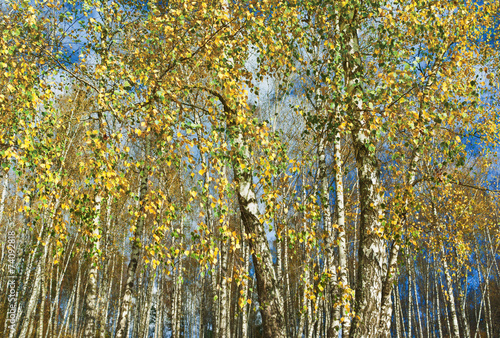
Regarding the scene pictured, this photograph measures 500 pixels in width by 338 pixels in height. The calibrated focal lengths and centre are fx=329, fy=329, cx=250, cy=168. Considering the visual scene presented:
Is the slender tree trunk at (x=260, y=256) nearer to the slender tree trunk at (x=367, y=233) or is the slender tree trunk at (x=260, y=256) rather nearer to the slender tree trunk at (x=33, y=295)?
the slender tree trunk at (x=367, y=233)

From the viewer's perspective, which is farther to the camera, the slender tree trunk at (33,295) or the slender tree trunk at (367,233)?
the slender tree trunk at (33,295)

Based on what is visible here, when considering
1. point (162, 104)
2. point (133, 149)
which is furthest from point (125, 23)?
point (133, 149)

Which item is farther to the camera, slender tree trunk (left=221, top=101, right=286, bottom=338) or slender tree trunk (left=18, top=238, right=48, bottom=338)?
slender tree trunk (left=18, top=238, right=48, bottom=338)

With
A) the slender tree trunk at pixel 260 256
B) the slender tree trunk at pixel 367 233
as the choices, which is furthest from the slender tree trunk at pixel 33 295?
the slender tree trunk at pixel 367 233

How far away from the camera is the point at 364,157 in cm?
504

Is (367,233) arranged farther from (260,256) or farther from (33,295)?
(33,295)

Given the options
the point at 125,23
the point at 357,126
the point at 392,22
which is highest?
the point at 125,23

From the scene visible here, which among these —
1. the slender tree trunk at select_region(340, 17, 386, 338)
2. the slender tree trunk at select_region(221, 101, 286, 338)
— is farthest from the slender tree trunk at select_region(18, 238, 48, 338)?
the slender tree trunk at select_region(340, 17, 386, 338)

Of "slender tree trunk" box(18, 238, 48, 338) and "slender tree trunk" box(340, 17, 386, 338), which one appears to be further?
"slender tree trunk" box(18, 238, 48, 338)

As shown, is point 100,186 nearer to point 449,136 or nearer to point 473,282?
point 449,136

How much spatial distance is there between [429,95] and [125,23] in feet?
23.2

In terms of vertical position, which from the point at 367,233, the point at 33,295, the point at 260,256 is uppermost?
the point at 367,233

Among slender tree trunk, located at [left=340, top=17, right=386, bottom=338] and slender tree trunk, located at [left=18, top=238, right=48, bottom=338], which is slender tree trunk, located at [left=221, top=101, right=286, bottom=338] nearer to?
slender tree trunk, located at [left=340, top=17, right=386, bottom=338]


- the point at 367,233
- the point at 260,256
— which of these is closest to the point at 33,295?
the point at 260,256
